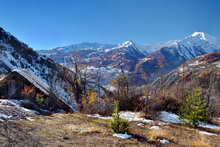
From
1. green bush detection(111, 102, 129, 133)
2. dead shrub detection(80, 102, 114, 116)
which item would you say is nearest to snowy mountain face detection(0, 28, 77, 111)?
dead shrub detection(80, 102, 114, 116)

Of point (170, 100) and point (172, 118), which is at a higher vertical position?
point (170, 100)

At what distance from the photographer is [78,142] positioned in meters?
8.55

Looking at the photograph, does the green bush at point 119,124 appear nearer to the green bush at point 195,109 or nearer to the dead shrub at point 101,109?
the green bush at point 195,109

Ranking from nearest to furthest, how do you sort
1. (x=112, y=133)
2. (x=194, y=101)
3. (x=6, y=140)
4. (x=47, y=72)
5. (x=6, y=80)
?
(x=6, y=140), (x=112, y=133), (x=194, y=101), (x=6, y=80), (x=47, y=72)

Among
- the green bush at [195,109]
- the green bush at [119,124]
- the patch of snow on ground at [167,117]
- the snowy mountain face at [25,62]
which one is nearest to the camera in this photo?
the green bush at [119,124]

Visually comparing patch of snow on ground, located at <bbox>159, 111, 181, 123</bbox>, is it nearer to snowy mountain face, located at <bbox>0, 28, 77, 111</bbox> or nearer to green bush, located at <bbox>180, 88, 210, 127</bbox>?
green bush, located at <bbox>180, 88, 210, 127</bbox>

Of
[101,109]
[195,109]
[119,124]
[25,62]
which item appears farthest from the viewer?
[25,62]

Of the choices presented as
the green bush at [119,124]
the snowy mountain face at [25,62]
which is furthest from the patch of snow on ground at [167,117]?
the snowy mountain face at [25,62]

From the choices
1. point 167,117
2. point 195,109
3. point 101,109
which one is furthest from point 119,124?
point 101,109

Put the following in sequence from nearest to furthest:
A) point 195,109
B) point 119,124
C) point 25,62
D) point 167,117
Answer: point 119,124 → point 195,109 → point 167,117 → point 25,62

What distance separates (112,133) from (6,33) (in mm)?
71978

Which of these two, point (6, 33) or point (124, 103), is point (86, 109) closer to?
point (124, 103)

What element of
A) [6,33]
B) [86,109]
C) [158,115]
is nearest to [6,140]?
[158,115]

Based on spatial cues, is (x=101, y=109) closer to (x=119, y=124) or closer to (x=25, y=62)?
(x=119, y=124)
